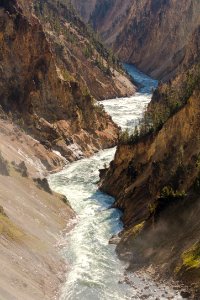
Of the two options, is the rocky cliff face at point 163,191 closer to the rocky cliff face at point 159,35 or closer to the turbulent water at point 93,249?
the turbulent water at point 93,249

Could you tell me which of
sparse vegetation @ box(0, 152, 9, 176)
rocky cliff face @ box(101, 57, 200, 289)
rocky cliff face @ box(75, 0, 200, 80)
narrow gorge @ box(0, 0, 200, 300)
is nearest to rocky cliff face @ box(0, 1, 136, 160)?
narrow gorge @ box(0, 0, 200, 300)

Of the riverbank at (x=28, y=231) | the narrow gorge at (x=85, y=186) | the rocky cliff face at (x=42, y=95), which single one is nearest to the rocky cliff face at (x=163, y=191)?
the narrow gorge at (x=85, y=186)

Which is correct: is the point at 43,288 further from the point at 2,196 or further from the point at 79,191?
the point at 79,191

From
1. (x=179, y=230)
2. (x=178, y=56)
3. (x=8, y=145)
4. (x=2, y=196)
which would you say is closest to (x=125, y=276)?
(x=179, y=230)

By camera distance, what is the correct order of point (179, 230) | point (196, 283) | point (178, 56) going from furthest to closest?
point (178, 56) → point (179, 230) → point (196, 283)

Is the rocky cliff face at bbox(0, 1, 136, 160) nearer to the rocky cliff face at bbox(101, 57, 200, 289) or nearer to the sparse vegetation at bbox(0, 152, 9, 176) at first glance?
the rocky cliff face at bbox(101, 57, 200, 289)

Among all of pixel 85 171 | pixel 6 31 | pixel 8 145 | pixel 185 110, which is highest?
pixel 6 31

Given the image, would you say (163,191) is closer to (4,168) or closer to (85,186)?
(4,168)
